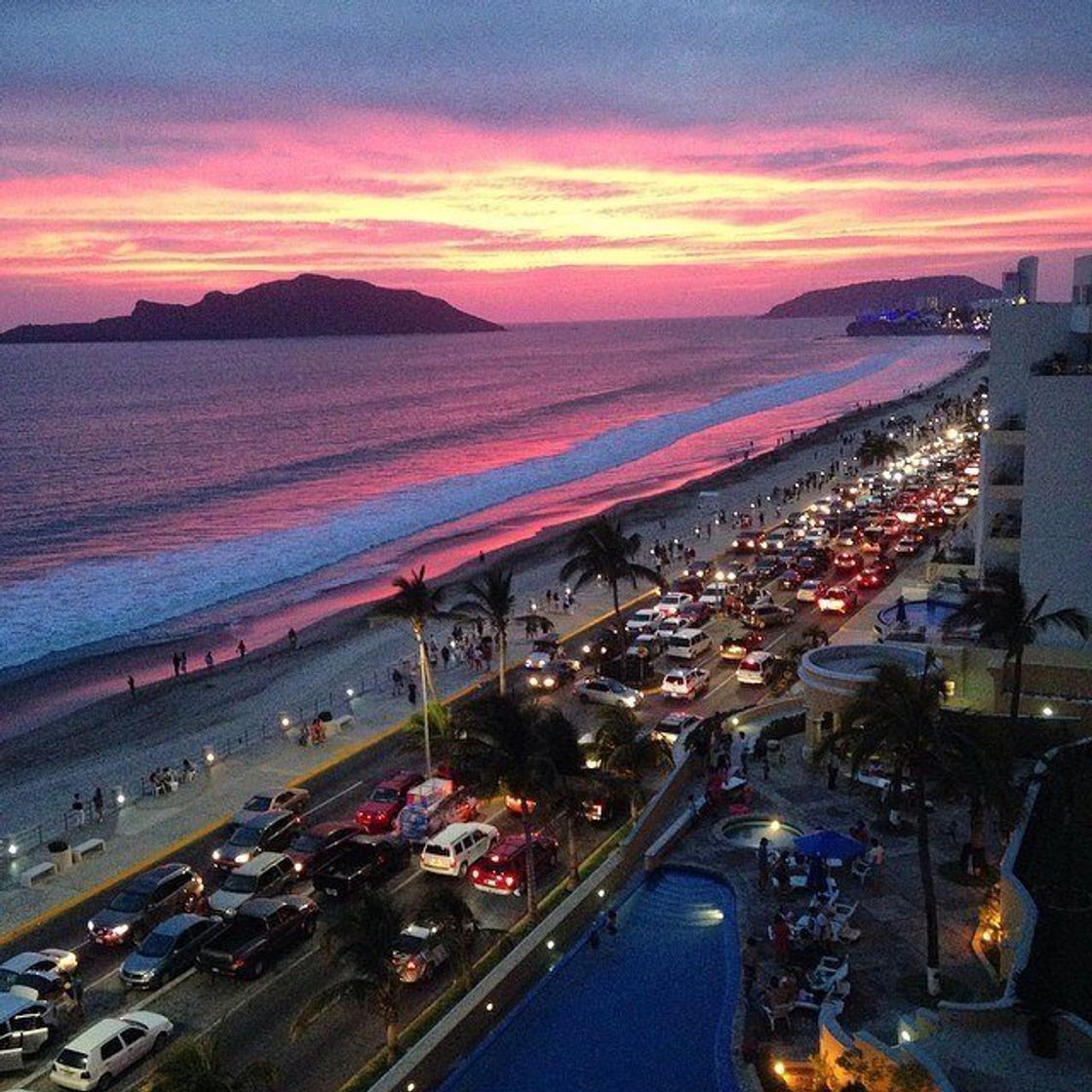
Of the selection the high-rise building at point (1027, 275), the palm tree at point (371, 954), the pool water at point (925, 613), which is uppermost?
the high-rise building at point (1027, 275)

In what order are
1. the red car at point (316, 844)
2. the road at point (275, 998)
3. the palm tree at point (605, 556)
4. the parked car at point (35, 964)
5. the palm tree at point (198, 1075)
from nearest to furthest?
the palm tree at point (198, 1075)
the road at point (275, 998)
the parked car at point (35, 964)
the red car at point (316, 844)
the palm tree at point (605, 556)

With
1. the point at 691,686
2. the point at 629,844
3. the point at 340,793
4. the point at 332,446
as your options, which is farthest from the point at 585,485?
the point at 629,844

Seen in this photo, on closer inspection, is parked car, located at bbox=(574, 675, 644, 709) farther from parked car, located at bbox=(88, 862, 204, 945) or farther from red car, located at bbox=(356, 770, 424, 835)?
parked car, located at bbox=(88, 862, 204, 945)

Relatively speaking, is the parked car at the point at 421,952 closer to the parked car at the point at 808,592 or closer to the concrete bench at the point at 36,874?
the concrete bench at the point at 36,874

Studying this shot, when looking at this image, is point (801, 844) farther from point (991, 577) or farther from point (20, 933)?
point (20, 933)

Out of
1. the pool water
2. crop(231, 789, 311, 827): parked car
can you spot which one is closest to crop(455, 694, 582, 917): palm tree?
crop(231, 789, 311, 827): parked car

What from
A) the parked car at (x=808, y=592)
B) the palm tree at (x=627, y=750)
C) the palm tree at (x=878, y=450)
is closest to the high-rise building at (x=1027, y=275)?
the palm tree at (x=878, y=450)

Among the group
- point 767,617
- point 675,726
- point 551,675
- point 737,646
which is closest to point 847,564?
point 767,617
